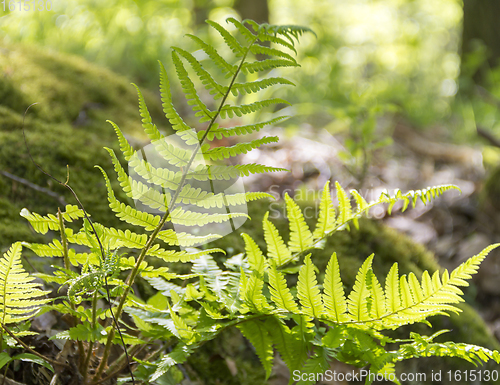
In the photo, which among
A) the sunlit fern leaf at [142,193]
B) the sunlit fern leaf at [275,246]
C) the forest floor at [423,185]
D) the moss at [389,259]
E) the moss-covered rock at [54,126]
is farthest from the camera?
the forest floor at [423,185]

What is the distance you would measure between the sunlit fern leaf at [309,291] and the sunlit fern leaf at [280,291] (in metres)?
0.03

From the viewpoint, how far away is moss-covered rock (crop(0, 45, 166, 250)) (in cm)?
175

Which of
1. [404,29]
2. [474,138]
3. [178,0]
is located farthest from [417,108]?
[404,29]

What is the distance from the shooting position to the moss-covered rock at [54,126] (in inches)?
69.1

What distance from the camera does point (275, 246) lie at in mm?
1166

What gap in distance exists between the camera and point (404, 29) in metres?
13.0

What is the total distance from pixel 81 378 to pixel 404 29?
48.9 feet

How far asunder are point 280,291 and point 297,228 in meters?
0.24

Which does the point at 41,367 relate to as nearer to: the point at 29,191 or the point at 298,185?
the point at 29,191

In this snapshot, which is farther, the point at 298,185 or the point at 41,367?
the point at 298,185

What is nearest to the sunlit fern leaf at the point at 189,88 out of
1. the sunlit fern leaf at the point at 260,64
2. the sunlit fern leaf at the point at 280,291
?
the sunlit fern leaf at the point at 260,64

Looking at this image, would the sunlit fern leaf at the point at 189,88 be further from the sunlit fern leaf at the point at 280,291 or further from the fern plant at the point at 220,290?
the sunlit fern leaf at the point at 280,291

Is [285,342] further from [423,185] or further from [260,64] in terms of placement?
[423,185]

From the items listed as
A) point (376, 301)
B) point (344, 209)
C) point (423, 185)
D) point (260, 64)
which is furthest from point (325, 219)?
point (423, 185)
